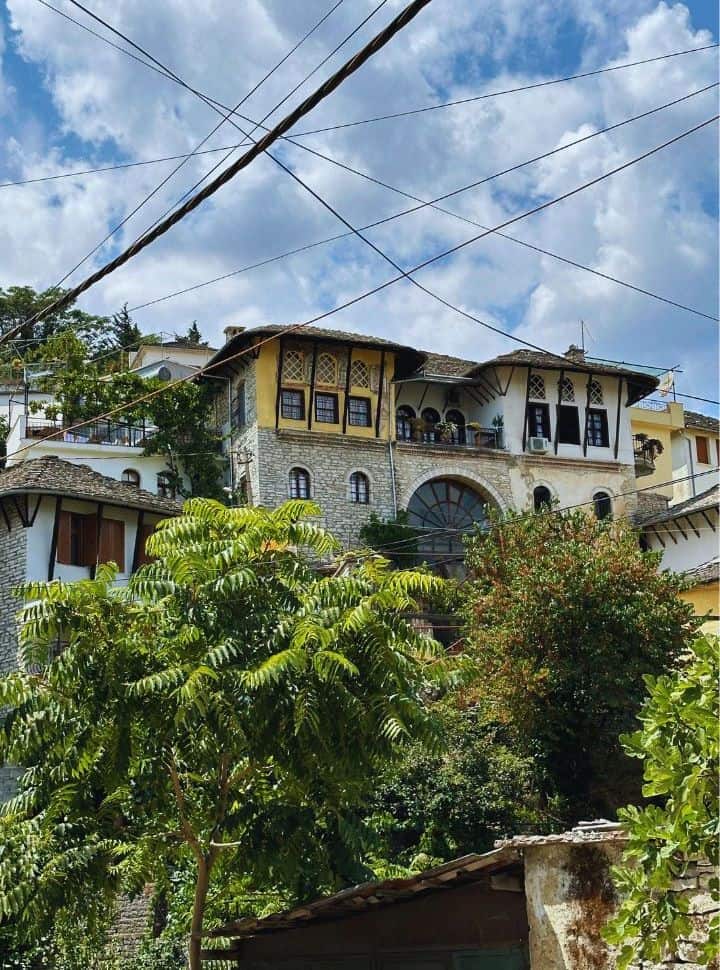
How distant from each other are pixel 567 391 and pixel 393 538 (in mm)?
9684

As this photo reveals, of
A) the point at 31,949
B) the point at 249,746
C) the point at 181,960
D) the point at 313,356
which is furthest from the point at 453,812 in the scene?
the point at 313,356

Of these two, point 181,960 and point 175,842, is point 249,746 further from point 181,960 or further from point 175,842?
point 181,960

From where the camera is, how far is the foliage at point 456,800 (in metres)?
23.0

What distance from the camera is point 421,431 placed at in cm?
4128

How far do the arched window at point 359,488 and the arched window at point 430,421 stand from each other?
3432mm

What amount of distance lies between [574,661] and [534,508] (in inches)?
615

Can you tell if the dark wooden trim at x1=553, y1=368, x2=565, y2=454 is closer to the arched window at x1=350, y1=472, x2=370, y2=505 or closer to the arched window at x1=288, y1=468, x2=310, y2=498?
the arched window at x1=350, y1=472, x2=370, y2=505

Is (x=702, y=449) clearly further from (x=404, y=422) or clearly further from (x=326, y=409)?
(x=326, y=409)

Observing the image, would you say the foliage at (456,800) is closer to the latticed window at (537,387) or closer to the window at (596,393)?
the latticed window at (537,387)

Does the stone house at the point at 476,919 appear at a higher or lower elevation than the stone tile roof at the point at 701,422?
lower

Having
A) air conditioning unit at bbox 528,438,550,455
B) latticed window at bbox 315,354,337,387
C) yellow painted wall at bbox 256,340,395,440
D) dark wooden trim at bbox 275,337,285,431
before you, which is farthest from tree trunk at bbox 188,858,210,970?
air conditioning unit at bbox 528,438,550,455

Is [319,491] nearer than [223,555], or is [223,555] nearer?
[223,555]

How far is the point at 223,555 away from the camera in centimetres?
1243

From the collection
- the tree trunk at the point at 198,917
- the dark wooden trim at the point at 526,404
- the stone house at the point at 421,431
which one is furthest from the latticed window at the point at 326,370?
the tree trunk at the point at 198,917
